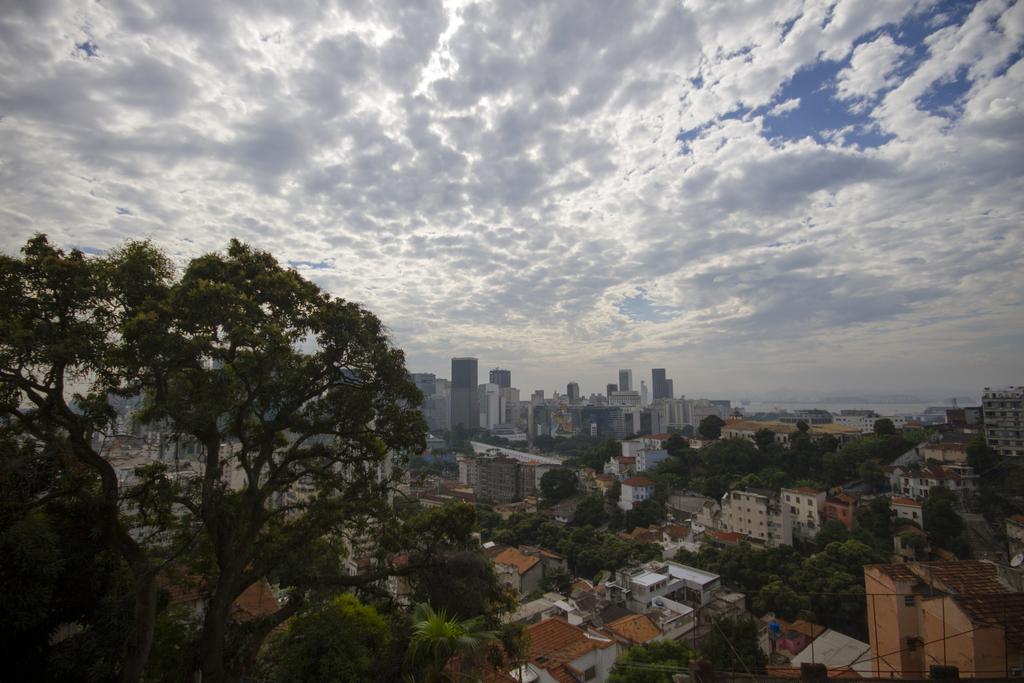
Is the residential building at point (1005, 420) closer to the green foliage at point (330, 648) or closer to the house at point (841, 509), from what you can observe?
the house at point (841, 509)

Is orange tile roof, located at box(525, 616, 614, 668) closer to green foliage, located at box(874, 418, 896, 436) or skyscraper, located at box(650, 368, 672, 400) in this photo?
green foliage, located at box(874, 418, 896, 436)

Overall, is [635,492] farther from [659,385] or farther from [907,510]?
[659,385]

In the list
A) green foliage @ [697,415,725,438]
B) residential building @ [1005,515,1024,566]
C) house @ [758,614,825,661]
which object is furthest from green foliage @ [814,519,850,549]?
green foliage @ [697,415,725,438]

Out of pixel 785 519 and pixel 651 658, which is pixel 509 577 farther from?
pixel 785 519

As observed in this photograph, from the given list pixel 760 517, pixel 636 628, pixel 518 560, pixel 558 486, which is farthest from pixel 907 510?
pixel 558 486

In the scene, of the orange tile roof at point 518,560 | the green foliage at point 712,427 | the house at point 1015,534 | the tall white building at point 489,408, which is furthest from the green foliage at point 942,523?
the tall white building at point 489,408

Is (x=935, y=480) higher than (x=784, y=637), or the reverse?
(x=935, y=480)
